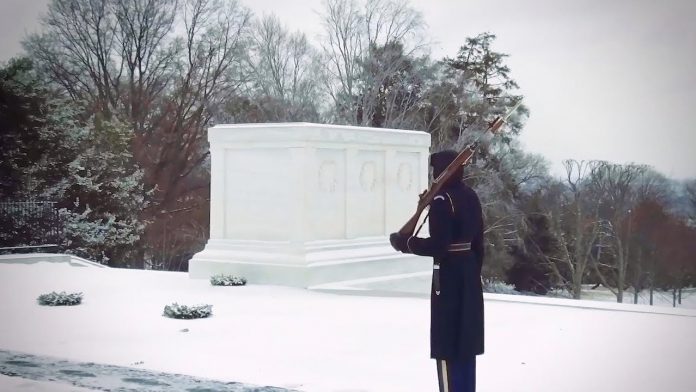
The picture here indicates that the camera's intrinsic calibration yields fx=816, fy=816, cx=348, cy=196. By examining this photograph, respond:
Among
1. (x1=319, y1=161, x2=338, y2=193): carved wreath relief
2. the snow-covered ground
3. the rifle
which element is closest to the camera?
the rifle

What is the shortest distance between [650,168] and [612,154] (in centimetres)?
131

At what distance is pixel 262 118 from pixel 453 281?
964 inches

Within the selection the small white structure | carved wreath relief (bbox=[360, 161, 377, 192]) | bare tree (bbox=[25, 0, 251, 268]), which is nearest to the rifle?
the small white structure

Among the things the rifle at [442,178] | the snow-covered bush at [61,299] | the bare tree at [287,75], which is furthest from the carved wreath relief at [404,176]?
the bare tree at [287,75]

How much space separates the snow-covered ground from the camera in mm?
5953

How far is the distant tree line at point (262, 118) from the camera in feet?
73.2

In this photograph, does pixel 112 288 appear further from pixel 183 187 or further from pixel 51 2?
pixel 183 187

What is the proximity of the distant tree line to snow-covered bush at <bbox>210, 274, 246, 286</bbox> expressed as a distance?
1077cm

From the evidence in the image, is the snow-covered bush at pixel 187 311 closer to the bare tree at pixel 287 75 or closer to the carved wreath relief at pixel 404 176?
the carved wreath relief at pixel 404 176

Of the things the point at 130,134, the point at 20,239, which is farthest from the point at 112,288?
the point at 130,134

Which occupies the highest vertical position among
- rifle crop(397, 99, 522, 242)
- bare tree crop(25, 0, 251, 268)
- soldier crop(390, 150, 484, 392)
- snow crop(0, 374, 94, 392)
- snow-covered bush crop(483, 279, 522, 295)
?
bare tree crop(25, 0, 251, 268)

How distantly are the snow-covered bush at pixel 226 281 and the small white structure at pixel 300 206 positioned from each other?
276mm

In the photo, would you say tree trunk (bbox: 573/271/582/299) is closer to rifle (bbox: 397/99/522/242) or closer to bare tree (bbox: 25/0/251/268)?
bare tree (bbox: 25/0/251/268)

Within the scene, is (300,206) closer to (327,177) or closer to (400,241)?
(327,177)
